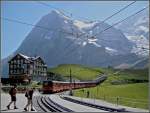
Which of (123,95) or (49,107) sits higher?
(49,107)

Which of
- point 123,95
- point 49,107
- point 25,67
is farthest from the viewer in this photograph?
point 25,67

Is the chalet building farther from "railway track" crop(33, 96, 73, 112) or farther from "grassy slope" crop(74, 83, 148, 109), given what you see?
"railway track" crop(33, 96, 73, 112)

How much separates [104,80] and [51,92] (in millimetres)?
80405

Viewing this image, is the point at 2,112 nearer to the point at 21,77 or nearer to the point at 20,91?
the point at 20,91

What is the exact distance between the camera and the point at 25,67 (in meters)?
117

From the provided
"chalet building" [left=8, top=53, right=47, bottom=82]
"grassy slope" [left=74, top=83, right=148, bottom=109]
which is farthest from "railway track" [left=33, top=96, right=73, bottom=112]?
"chalet building" [left=8, top=53, right=47, bottom=82]

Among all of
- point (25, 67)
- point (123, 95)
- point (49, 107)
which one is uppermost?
point (25, 67)

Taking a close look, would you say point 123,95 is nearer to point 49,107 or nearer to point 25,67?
point 25,67

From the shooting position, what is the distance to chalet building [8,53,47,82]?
354ft

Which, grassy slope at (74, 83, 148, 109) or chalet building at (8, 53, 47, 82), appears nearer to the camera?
grassy slope at (74, 83, 148, 109)

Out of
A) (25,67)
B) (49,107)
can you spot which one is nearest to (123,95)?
(25,67)

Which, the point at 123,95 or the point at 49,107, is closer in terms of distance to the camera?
the point at 49,107

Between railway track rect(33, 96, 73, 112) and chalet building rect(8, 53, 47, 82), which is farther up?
chalet building rect(8, 53, 47, 82)

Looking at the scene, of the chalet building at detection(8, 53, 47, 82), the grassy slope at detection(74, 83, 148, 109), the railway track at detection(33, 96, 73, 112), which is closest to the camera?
the railway track at detection(33, 96, 73, 112)
